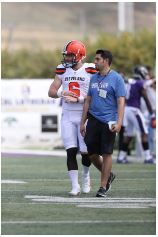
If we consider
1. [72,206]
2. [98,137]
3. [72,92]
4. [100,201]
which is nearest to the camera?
[72,206]

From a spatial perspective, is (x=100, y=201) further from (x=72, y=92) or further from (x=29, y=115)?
(x=29, y=115)

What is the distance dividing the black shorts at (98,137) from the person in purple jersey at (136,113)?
6764 mm

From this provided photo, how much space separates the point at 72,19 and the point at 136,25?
15.6 m

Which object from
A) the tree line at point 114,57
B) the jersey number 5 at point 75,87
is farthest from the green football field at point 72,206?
the tree line at point 114,57

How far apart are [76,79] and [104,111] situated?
596 mm

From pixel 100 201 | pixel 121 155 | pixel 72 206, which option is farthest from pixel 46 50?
pixel 72 206

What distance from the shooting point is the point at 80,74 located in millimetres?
12391

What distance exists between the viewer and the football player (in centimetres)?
1230

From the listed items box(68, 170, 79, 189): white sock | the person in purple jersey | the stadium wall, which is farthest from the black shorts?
the stadium wall

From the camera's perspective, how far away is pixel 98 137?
1213cm

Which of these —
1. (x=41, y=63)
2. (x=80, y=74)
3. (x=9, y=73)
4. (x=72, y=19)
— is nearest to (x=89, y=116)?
(x=80, y=74)

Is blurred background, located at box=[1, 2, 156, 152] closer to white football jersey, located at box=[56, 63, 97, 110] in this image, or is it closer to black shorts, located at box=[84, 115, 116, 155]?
white football jersey, located at box=[56, 63, 97, 110]

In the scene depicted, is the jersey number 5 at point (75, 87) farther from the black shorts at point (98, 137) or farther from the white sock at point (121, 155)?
the white sock at point (121, 155)

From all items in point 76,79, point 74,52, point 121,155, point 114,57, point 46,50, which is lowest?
point 46,50
